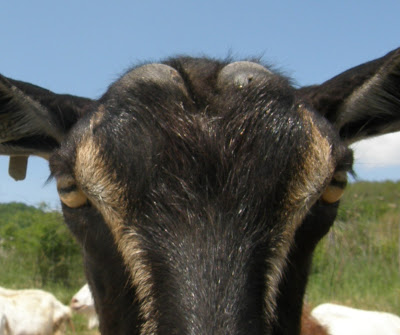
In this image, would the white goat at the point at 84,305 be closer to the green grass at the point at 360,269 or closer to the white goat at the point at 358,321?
the green grass at the point at 360,269

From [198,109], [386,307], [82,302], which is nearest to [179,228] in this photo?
[198,109]

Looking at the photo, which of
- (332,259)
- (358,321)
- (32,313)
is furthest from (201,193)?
(332,259)

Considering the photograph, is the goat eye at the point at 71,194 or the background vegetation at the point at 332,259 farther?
the background vegetation at the point at 332,259

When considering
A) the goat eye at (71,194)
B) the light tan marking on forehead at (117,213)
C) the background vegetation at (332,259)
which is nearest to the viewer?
the light tan marking on forehead at (117,213)

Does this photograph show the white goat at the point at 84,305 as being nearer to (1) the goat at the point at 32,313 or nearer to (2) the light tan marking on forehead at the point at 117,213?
(1) the goat at the point at 32,313

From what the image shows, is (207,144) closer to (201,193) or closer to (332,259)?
(201,193)

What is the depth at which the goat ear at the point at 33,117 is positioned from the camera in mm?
4191

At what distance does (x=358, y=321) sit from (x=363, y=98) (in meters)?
5.92

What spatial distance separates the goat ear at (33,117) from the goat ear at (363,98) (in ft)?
6.59

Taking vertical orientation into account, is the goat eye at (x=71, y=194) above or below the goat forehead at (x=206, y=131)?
below

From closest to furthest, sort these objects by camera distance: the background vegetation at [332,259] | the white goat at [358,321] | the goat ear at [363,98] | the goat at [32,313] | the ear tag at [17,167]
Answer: the goat ear at [363,98] → the ear tag at [17,167] → the white goat at [358,321] → the background vegetation at [332,259] → the goat at [32,313]

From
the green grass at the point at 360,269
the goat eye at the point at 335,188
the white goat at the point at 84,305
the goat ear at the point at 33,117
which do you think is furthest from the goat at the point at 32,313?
the goat eye at the point at 335,188

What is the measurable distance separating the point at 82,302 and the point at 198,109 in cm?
1614

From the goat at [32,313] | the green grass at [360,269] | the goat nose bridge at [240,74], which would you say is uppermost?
the goat nose bridge at [240,74]
